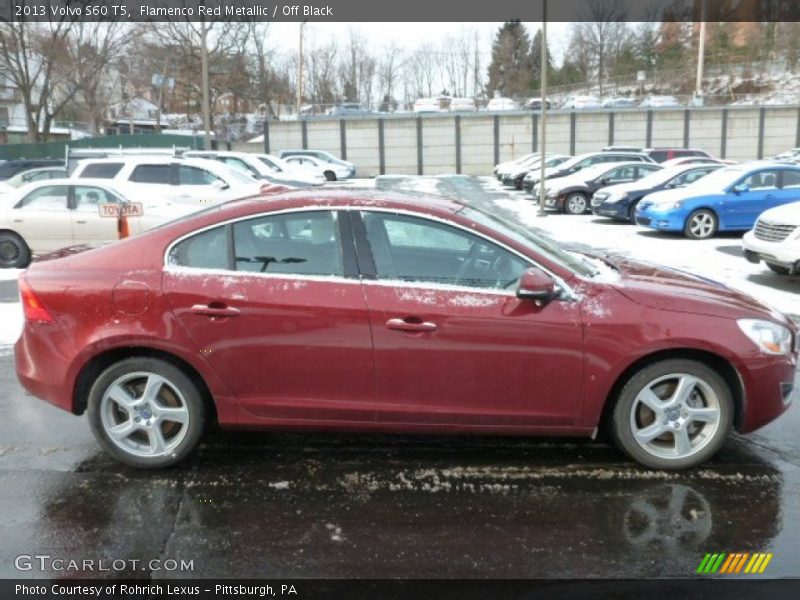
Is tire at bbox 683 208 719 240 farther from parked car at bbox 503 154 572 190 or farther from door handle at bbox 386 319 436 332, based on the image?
parked car at bbox 503 154 572 190

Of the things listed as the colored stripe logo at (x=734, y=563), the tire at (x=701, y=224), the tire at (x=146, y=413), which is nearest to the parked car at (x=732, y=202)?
the tire at (x=701, y=224)

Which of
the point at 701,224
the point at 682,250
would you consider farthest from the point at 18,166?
the point at 682,250

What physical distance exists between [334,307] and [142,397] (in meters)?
1.24

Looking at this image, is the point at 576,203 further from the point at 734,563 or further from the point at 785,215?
the point at 734,563

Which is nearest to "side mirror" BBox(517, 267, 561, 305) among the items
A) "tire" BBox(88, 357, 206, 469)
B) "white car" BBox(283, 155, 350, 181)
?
"tire" BBox(88, 357, 206, 469)

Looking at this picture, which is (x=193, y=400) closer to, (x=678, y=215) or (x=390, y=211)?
(x=390, y=211)

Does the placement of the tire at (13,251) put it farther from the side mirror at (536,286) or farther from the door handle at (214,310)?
the side mirror at (536,286)

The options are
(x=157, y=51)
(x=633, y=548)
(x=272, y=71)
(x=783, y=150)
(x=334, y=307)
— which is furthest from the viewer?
(x=272, y=71)

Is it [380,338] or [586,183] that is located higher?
[586,183]

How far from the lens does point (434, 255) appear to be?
4.07m

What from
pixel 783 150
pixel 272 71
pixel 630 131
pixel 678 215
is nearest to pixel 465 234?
pixel 678 215

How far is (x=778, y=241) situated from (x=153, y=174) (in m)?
10.8

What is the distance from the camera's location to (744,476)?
13.3 ft

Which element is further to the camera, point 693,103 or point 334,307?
point 693,103
